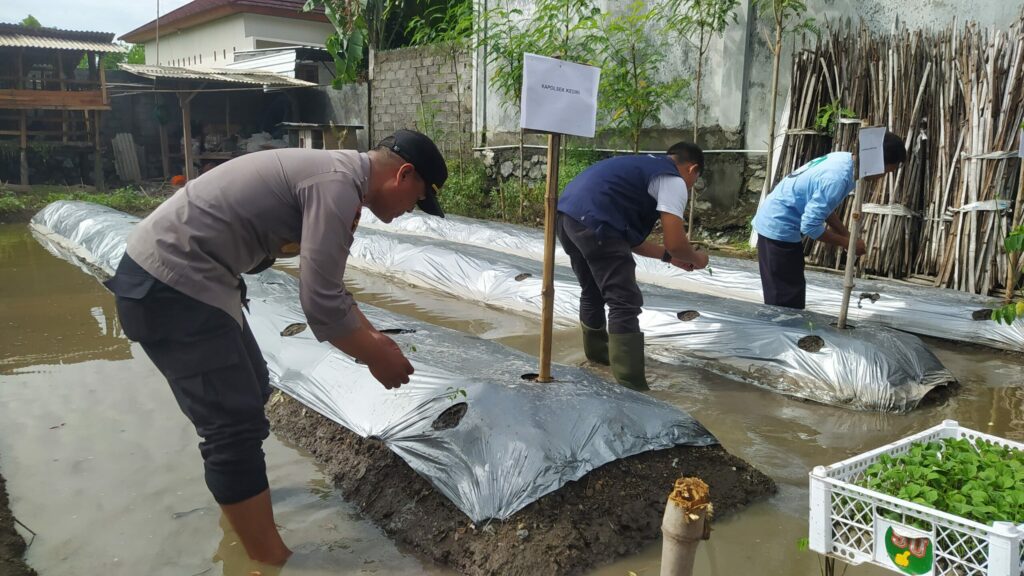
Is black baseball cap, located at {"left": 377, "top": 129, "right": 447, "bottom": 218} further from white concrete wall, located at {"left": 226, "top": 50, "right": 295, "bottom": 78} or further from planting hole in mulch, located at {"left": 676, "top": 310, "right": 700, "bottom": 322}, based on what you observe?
white concrete wall, located at {"left": 226, "top": 50, "right": 295, "bottom": 78}

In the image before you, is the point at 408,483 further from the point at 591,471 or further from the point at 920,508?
the point at 920,508

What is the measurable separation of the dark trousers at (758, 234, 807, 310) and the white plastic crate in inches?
99.4

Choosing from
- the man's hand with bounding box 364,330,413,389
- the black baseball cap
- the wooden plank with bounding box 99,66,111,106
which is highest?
the wooden plank with bounding box 99,66,111,106

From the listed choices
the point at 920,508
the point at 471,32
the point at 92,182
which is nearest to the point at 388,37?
the point at 471,32

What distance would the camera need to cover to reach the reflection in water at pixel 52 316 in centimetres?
440

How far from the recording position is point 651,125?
8461mm

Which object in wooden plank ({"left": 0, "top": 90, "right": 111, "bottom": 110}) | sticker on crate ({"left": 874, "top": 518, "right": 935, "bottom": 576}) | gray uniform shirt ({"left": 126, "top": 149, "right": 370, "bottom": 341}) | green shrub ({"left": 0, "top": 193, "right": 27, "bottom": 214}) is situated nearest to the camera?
sticker on crate ({"left": 874, "top": 518, "right": 935, "bottom": 576})

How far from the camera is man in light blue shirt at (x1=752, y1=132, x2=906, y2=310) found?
3.76 m

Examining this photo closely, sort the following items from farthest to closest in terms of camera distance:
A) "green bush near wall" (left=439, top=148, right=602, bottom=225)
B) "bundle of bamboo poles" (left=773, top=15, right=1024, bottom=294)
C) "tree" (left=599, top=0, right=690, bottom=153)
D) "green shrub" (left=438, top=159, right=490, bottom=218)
Result: "green shrub" (left=438, top=159, right=490, bottom=218)
"green bush near wall" (left=439, top=148, right=602, bottom=225)
"tree" (left=599, top=0, right=690, bottom=153)
"bundle of bamboo poles" (left=773, top=15, right=1024, bottom=294)

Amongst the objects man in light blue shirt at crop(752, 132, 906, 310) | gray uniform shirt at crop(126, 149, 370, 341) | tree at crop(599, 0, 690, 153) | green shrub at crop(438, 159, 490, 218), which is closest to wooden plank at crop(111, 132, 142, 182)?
green shrub at crop(438, 159, 490, 218)

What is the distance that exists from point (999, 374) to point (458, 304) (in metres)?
3.56

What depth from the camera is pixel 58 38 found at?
1307 cm

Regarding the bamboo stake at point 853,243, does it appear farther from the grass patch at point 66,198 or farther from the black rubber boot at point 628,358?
the grass patch at point 66,198

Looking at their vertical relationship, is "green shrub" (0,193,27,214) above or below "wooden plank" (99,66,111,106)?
below
